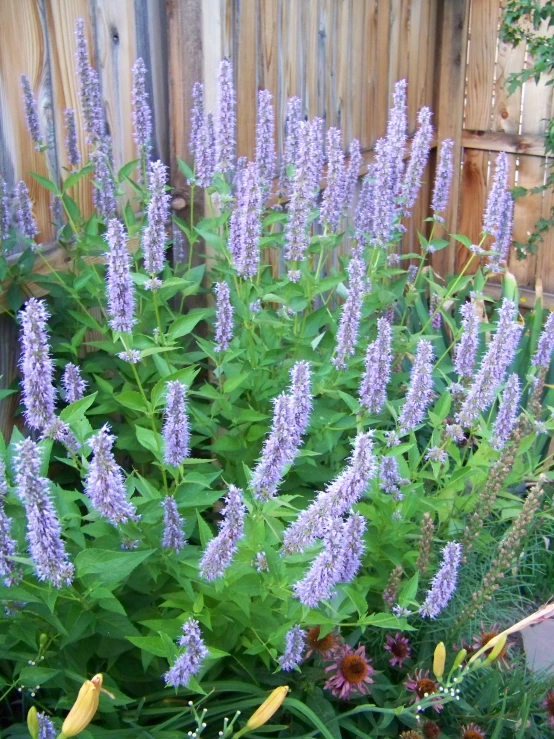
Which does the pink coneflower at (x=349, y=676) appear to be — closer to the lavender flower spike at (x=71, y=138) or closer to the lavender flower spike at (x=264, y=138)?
the lavender flower spike at (x=264, y=138)

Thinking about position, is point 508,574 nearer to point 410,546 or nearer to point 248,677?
point 410,546

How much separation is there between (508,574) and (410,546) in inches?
35.8

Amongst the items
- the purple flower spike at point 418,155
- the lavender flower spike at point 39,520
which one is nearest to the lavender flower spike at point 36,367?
the lavender flower spike at point 39,520

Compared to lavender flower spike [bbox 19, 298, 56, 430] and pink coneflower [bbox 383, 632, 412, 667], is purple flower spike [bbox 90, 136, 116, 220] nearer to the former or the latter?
lavender flower spike [bbox 19, 298, 56, 430]

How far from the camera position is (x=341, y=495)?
1.74 meters

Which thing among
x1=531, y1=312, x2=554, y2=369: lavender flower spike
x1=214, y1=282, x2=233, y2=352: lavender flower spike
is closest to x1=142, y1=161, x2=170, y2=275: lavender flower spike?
x1=214, y1=282, x2=233, y2=352: lavender flower spike

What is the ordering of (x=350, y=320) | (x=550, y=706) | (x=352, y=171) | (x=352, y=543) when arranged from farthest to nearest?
1. (x=352, y=171)
2. (x=350, y=320)
3. (x=550, y=706)
4. (x=352, y=543)

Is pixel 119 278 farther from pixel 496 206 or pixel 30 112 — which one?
pixel 496 206

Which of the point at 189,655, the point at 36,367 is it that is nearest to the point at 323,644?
the point at 189,655

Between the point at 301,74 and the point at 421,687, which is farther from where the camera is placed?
the point at 301,74

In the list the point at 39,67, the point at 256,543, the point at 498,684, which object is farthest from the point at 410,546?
the point at 39,67

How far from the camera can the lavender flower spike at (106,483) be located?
1.73 meters

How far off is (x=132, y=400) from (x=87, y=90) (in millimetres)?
1184

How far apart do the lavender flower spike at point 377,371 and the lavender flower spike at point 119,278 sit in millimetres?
696
